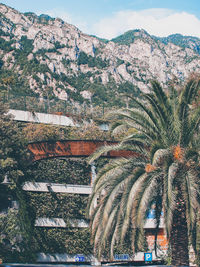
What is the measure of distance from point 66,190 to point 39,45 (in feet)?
424

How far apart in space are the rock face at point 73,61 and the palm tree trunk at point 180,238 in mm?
86333

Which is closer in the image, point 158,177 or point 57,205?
point 158,177

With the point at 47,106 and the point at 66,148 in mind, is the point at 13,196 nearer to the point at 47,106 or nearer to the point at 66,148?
the point at 66,148

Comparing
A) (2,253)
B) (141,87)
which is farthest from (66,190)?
(141,87)

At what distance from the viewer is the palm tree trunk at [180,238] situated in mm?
13125

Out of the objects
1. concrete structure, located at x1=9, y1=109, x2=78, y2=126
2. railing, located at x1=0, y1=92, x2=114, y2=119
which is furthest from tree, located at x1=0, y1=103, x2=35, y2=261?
railing, located at x1=0, y1=92, x2=114, y2=119

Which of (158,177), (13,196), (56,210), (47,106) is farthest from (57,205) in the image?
(158,177)

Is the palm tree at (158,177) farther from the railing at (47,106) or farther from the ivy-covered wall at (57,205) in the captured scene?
the railing at (47,106)

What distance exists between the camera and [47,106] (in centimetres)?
3688

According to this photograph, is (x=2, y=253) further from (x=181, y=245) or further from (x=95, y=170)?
(x=181, y=245)

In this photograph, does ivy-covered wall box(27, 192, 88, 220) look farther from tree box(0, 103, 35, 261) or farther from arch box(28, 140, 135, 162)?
arch box(28, 140, 135, 162)

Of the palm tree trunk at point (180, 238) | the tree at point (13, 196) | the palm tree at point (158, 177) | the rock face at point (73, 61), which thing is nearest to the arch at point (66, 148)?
the tree at point (13, 196)

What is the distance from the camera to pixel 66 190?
26.9m

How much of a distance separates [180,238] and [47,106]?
25721 mm
